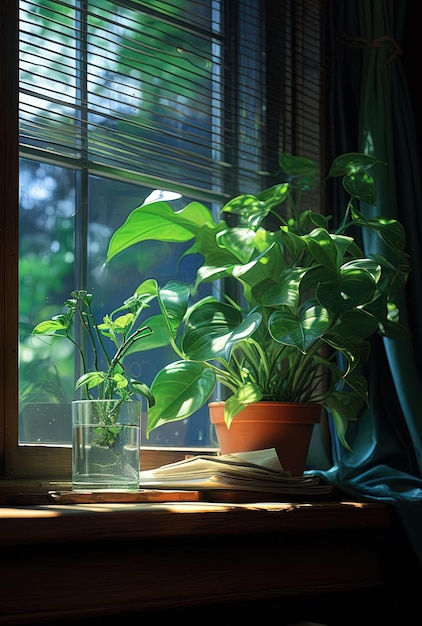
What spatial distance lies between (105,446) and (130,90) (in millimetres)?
782

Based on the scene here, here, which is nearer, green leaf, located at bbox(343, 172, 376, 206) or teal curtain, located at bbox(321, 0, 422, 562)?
green leaf, located at bbox(343, 172, 376, 206)

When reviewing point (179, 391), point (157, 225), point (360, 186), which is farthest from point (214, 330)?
point (360, 186)

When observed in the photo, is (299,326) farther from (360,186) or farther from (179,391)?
(360,186)

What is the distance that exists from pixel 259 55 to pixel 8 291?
35.2 inches

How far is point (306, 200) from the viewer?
2082 millimetres

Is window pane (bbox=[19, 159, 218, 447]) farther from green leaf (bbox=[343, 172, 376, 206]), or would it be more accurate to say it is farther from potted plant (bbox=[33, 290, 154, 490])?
green leaf (bbox=[343, 172, 376, 206])

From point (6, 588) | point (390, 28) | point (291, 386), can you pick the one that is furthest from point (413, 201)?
point (6, 588)

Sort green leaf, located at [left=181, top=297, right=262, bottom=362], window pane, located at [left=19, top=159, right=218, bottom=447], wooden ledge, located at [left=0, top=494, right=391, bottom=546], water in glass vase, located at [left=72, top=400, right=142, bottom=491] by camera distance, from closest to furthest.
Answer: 1. wooden ledge, located at [left=0, top=494, right=391, bottom=546]
2. water in glass vase, located at [left=72, top=400, right=142, bottom=491]
3. green leaf, located at [left=181, top=297, right=262, bottom=362]
4. window pane, located at [left=19, top=159, right=218, bottom=447]

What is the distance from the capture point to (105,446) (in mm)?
1413

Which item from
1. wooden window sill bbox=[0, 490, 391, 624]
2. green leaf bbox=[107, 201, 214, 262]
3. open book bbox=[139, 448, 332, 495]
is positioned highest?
green leaf bbox=[107, 201, 214, 262]

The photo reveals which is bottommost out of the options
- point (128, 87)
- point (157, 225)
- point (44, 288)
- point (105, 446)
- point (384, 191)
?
point (105, 446)

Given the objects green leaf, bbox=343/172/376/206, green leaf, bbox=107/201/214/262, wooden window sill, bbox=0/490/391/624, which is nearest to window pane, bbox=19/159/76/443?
green leaf, bbox=107/201/214/262

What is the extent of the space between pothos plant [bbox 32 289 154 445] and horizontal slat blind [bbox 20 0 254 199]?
330 mm

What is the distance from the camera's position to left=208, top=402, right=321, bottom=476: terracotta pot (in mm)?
1648
